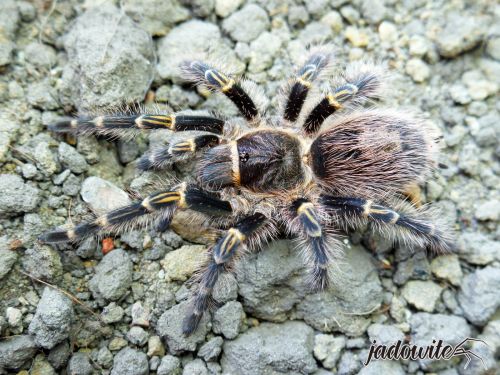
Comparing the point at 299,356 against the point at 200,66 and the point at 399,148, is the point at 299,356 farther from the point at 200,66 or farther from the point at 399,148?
the point at 200,66

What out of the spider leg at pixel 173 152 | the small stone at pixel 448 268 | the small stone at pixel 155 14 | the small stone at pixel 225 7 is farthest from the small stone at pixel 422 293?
the small stone at pixel 155 14

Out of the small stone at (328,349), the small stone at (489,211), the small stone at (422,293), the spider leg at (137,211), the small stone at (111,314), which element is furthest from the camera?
the small stone at (489,211)

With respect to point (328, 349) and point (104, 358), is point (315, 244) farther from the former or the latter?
point (104, 358)

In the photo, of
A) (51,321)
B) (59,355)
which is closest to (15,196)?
(51,321)

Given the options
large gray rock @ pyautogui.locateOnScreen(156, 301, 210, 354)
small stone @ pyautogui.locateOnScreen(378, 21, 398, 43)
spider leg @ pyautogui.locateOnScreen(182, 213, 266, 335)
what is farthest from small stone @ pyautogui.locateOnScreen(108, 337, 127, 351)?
small stone @ pyautogui.locateOnScreen(378, 21, 398, 43)

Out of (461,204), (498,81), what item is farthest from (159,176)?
(498,81)

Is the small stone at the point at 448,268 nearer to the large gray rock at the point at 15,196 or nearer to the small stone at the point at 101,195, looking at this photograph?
the small stone at the point at 101,195
